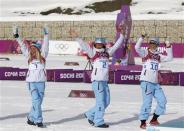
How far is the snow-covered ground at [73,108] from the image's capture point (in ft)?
40.7

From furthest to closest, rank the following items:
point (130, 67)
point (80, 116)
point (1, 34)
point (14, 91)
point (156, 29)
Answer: point (1, 34)
point (156, 29)
point (130, 67)
point (14, 91)
point (80, 116)

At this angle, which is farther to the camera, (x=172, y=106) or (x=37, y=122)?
(x=172, y=106)

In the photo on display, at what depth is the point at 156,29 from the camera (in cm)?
4634

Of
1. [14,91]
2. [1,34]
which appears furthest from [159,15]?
[14,91]

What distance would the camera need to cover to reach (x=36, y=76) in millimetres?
12086

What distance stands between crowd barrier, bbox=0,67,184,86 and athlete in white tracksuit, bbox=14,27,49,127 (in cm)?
866

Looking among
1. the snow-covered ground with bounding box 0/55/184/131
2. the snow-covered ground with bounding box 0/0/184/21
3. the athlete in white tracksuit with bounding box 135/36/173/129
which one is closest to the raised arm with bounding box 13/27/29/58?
the snow-covered ground with bounding box 0/55/184/131

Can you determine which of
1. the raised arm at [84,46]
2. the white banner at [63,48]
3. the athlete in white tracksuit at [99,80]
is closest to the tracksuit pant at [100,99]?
the athlete in white tracksuit at [99,80]

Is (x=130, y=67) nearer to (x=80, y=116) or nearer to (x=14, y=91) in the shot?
(x=14, y=91)

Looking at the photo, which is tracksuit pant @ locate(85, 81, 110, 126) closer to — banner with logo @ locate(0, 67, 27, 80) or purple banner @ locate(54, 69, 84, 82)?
purple banner @ locate(54, 69, 84, 82)

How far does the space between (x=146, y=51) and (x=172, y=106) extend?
149 inches

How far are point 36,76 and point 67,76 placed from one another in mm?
9388

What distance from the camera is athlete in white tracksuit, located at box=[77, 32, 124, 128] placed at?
39.7ft

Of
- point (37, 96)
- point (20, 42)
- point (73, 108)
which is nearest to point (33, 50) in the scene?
point (20, 42)
